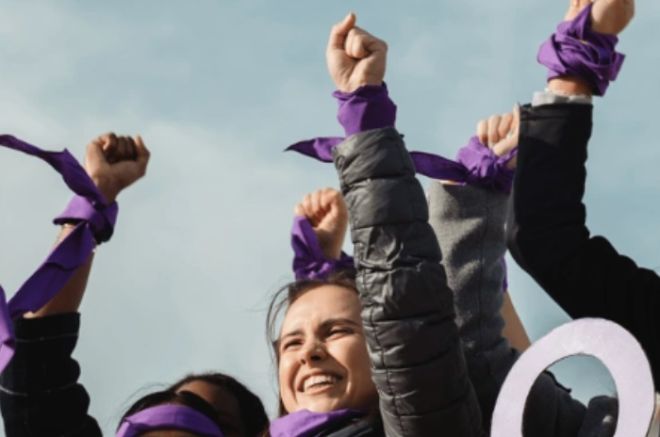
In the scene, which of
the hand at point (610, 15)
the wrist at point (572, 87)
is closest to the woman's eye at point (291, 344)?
the wrist at point (572, 87)

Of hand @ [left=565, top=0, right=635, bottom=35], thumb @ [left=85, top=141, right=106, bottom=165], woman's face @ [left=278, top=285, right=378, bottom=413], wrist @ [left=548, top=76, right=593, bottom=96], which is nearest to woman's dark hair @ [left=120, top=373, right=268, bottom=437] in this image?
woman's face @ [left=278, top=285, right=378, bottom=413]

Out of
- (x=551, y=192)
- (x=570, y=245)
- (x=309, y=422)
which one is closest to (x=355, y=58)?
(x=551, y=192)

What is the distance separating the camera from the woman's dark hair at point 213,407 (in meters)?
4.30

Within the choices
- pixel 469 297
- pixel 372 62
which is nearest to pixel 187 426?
pixel 469 297

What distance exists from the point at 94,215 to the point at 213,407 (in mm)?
660

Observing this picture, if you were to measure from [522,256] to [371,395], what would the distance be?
66 cm

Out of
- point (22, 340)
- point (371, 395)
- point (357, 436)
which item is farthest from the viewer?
point (22, 340)

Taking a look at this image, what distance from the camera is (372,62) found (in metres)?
3.77

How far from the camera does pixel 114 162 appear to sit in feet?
14.5

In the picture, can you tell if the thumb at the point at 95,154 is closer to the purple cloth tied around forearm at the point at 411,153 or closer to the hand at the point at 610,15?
the purple cloth tied around forearm at the point at 411,153

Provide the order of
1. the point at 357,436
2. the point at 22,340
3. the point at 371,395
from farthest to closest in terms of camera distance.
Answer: the point at 22,340 < the point at 371,395 < the point at 357,436

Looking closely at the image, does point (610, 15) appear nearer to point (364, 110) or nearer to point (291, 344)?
point (364, 110)

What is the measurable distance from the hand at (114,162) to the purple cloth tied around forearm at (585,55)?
137cm

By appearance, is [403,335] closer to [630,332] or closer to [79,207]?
[630,332]
